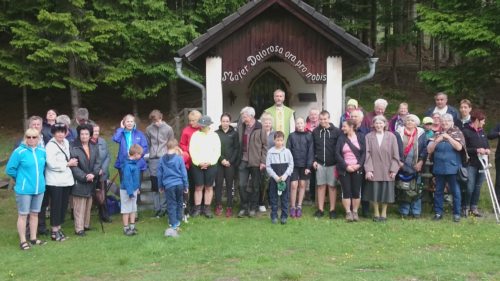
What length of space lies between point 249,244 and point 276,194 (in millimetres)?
1436

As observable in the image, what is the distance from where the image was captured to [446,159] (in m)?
8.10

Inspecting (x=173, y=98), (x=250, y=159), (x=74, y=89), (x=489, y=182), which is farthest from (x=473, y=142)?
(x=74, y=89)

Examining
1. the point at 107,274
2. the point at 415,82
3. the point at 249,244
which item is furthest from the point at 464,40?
the point at 107,274

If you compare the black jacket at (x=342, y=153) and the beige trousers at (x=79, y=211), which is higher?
the black jacket at (x=342, y=153)

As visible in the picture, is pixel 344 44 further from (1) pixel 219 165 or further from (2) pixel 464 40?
(2) pixel 464 40

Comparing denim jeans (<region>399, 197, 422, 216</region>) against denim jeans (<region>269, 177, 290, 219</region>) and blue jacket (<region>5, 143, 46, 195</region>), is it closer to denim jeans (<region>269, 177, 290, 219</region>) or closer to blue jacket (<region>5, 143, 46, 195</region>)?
denim jeans (<region>269, 177, 290, 219</region>)

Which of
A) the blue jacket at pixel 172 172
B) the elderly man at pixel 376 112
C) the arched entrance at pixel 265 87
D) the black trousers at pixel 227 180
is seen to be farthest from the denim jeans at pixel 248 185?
the arched entrance at pixel 265 87

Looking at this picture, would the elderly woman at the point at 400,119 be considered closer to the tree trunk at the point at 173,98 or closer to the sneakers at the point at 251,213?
the sneakers at the point at 251,213

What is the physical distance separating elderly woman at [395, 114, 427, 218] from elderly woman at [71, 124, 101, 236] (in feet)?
15.8

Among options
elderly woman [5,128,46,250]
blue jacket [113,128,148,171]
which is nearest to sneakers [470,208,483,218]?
blue jacket [113,128,148,171]

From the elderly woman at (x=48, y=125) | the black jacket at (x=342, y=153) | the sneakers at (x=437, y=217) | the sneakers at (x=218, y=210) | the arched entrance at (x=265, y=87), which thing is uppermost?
the arched entrance at (x=265, y=87)

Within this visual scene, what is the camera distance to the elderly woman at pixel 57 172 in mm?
7496

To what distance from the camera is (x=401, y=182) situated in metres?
8.42

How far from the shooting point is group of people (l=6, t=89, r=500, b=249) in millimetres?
7785
